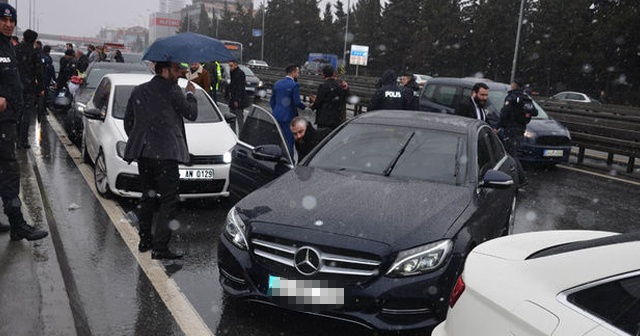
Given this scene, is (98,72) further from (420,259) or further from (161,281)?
(420,259)

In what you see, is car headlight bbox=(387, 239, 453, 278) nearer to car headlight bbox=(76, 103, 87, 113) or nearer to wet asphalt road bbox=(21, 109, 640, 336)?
wet asphalt road bbox=(21, 109, 640, 336)

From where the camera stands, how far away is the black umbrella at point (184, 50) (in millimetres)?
5125

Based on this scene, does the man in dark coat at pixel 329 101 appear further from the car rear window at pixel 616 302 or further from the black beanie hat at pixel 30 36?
the car rear window at pixel 616 302

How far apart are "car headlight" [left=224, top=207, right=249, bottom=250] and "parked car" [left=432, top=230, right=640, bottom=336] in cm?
168

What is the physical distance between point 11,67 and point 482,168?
162 inches

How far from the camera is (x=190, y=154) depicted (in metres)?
6.96

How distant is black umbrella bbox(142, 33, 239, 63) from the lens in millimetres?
5125

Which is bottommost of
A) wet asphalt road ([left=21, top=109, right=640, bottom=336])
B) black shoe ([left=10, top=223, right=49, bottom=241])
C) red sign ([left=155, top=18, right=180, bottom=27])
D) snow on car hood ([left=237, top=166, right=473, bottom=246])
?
wet asphalt road ([left=21, top=109, right=640, bottom=336])

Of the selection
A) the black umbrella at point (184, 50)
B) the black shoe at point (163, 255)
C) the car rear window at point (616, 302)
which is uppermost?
the black umbrella at point (184, 50)

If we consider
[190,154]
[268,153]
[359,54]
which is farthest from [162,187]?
[359,54]

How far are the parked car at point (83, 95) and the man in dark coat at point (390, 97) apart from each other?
5.09m

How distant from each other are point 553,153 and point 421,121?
25.1ft

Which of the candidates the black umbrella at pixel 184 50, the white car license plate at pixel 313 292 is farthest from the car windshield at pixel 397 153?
the white car license plate at pixel 313 292

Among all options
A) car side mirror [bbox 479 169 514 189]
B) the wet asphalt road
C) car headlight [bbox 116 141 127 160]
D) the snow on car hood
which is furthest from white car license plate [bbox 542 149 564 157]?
car headlight [bbox 116 141 127 160]
